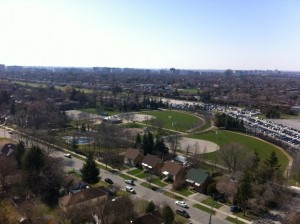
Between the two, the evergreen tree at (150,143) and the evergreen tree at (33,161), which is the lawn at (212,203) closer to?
the evergreen tree at (150,143)

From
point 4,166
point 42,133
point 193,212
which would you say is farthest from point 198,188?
point 42,133

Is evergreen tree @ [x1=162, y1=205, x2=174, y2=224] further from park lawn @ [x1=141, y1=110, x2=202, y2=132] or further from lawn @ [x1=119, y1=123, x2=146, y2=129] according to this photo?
lawn @ [x1=119, y1=123, x2=146, y2=129]

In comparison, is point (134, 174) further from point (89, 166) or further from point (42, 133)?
point (42, 133)

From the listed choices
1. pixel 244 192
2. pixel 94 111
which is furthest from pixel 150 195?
pixel 94 111

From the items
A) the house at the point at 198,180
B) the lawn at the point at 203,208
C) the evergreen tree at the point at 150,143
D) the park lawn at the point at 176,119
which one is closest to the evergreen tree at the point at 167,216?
the lawn at the point at 203,208

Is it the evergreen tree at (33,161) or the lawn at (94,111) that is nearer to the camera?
the evergreen tree at (33,161)

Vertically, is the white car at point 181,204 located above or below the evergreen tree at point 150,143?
below
